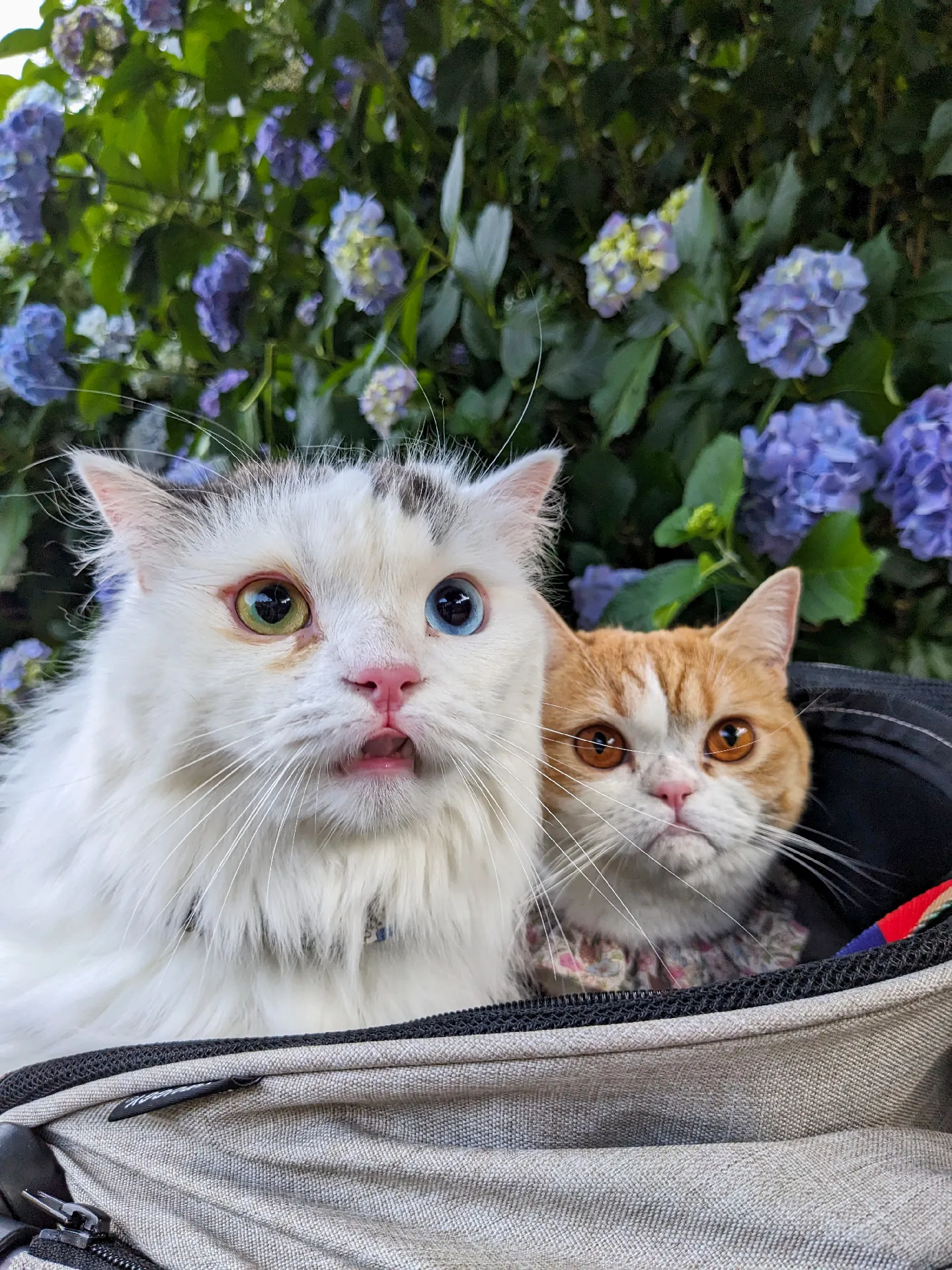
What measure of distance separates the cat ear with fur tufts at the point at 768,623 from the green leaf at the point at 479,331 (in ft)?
1.42

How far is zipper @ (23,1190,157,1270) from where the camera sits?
423 millimetres

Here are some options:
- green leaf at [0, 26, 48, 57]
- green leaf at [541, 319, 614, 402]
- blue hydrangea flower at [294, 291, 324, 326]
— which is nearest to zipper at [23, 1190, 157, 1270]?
green leaf at [541, 319, 614, 402]

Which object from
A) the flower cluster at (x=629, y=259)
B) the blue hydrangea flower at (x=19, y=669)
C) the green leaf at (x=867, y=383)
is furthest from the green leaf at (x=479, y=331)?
the blue hydrangea flower at (x=19, y=669)

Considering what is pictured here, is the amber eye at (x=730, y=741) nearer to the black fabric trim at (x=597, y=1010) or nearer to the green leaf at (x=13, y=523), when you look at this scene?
the black fabric trim at (x=597, y=1010)

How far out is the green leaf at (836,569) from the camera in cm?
79

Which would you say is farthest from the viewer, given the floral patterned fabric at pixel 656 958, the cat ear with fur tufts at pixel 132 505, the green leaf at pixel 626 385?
the green leaf at pixel 626 385

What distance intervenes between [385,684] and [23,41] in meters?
1.04

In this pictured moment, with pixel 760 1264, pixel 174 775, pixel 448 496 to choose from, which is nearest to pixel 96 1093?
pixel 174 775

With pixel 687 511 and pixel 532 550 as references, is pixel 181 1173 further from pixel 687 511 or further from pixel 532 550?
pixel 687 511

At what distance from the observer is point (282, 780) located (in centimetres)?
52

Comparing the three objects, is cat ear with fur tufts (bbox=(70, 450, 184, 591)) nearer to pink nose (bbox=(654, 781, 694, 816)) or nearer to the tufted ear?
the tufted ear

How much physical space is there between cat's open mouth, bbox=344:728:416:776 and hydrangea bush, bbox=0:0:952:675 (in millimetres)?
380

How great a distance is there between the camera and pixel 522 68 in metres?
0.95

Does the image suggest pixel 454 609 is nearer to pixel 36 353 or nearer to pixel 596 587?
pixel 596 587
